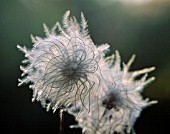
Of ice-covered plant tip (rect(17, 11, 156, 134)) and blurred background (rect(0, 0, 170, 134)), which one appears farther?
blurred background (rect(0, 0, 170, 134))

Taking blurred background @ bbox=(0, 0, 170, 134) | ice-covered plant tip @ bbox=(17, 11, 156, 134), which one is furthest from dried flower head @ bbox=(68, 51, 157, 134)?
blurred background @ bbox=(0, 0, 170, 134)

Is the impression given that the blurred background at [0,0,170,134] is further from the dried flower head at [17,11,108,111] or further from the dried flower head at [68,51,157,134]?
the dried flower head at [17,11,108,111]

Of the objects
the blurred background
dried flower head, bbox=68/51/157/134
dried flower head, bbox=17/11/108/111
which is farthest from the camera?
the blurred background

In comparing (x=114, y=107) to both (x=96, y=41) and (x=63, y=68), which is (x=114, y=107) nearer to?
(x=63, y=68)

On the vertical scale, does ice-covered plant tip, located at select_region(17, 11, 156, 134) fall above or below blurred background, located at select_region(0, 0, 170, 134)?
below

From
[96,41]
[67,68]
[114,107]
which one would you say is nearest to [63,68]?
[67,68]

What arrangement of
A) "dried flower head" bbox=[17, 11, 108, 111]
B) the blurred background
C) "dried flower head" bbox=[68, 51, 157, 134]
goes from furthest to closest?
the blurred background, "dried flower head" bbox=[68, 51, 157, 134], "dried flower head" bbox=[17, 11, 108, 111]
